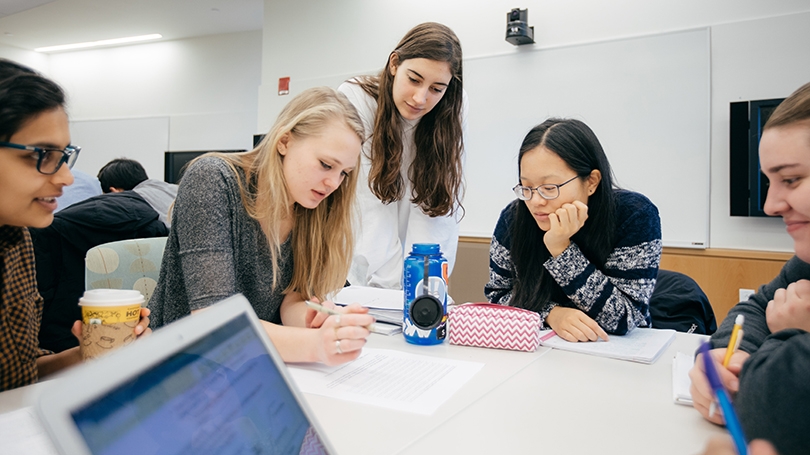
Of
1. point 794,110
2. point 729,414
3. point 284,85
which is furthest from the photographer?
point 284,85

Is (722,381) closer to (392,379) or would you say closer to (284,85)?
(392,379)

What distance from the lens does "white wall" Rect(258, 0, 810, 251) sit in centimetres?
288

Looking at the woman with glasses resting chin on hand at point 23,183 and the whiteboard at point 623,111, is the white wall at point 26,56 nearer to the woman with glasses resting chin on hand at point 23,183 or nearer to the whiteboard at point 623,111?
the whiteboard at point 623,111

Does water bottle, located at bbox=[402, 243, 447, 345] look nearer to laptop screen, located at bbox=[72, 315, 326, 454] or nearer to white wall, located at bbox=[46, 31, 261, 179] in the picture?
laptop screen, located at bbox=[72, 315, 326, 454]

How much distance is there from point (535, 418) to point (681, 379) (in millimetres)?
331

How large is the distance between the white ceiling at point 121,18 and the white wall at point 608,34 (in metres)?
0.80

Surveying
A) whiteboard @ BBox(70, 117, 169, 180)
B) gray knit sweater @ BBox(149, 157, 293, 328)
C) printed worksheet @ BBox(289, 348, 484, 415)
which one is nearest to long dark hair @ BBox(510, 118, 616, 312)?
printed worksheet @ BBox(289, 348, 484, 415)

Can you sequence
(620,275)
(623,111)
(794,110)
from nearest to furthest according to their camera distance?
(794,110), (620,275), (623,111)

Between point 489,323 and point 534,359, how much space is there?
0.12 meters

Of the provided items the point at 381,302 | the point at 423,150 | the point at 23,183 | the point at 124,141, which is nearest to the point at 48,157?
the point at 23,183

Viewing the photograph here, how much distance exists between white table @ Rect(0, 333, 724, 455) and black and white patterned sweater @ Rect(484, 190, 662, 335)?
0.29 m

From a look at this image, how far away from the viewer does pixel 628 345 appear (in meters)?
1.21

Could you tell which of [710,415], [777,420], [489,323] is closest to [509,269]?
[489,323]

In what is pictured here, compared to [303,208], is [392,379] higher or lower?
lower
